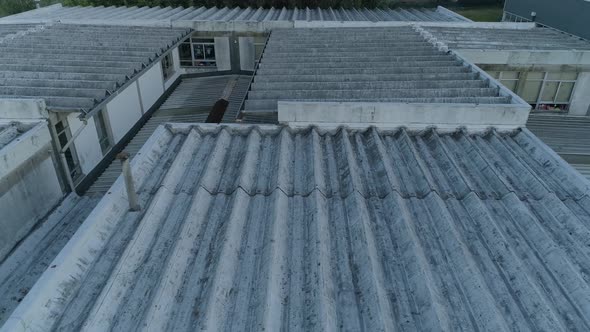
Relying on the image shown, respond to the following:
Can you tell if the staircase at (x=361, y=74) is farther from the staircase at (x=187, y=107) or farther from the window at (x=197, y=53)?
the window at (x=197, y=53)

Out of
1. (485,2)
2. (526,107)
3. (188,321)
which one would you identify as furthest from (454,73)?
(485,2)

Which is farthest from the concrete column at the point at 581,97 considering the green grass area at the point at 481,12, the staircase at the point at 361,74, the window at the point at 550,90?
the green grass area at the point at 481,12

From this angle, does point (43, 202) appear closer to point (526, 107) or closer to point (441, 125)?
point (441, 125)

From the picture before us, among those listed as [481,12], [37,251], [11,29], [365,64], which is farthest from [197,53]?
[481,12]

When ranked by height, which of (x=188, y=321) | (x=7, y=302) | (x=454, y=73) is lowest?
(x=7, y=302)

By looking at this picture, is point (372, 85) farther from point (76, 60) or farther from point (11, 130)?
point (76, 60)

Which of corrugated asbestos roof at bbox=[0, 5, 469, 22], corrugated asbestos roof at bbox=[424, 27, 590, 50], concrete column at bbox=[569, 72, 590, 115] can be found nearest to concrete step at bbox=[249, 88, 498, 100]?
corrugated asbestos roof at bbox=[424, 27, 590, 50]
